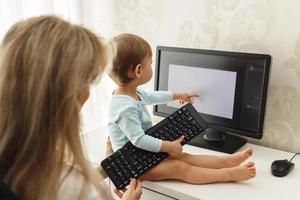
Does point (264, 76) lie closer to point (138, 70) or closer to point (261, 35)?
point (261, 35)

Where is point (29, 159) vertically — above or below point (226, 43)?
below

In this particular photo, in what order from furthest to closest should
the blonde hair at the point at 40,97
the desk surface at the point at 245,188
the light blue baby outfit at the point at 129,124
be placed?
the light blue baby outfit at the point at 129,124, the desk surface at the point at 245,188, the blonde hair at the point at 40,97

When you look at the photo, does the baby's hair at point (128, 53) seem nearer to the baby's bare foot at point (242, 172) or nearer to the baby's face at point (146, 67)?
the baby's face at point (146, 67)

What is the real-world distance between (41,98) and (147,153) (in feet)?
1.70

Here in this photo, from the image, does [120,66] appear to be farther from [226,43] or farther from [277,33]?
[277,33]

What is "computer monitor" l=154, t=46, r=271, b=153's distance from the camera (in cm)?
111

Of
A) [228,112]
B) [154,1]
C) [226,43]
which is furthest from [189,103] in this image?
[154,1]

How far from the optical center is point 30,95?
604 mm

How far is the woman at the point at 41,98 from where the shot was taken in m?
0.60

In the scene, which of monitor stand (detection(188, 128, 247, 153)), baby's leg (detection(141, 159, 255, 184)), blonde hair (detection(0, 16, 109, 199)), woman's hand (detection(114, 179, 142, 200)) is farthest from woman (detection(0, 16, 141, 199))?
monitor stand (detection(188, 128, 247, 153))

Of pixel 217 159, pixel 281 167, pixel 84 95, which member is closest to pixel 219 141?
pixel 217 159

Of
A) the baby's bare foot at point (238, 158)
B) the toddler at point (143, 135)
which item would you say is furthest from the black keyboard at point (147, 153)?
the baby's bare foot at point (238, 158)

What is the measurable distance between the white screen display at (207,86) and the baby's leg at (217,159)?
0.50 ft

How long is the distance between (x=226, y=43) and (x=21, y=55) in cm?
81
